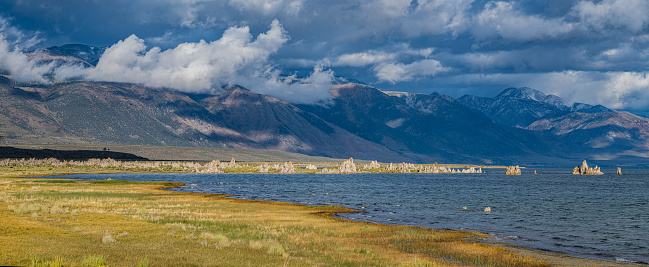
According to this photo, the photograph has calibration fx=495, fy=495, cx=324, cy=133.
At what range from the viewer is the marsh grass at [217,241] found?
27.7 meters

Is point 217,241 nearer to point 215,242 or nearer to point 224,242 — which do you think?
point 215,242

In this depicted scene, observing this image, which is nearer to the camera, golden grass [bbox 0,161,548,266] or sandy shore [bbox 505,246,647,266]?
golden grass [bbox 0,161,548,266]

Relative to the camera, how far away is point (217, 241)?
3509 cm

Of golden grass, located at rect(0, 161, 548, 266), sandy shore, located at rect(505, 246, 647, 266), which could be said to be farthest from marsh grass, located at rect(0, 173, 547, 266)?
sandy shore, located at rect(505, 246, 647, 266)

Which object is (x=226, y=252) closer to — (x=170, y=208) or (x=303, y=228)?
(x=303, y=228)

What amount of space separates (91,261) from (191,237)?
41.0 ft

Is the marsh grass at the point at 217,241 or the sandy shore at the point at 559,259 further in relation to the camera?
the sandy shore at the point at 559,259

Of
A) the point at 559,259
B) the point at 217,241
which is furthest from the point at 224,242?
the point at 559,259

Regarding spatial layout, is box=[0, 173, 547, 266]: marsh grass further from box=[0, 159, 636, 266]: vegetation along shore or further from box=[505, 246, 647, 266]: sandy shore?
box=[505, 246, 647, 266]: sandy shore

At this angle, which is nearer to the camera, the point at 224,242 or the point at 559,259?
the point at 224,242

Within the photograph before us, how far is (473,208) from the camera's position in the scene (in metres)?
76.8

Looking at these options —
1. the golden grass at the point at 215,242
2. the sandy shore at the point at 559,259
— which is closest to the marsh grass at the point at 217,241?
the golden grass at the point at 215,242

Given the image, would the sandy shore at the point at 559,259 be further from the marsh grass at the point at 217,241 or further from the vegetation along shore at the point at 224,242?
the marsh grass at the point at 217,241

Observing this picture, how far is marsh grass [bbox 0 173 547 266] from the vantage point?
2773cm
